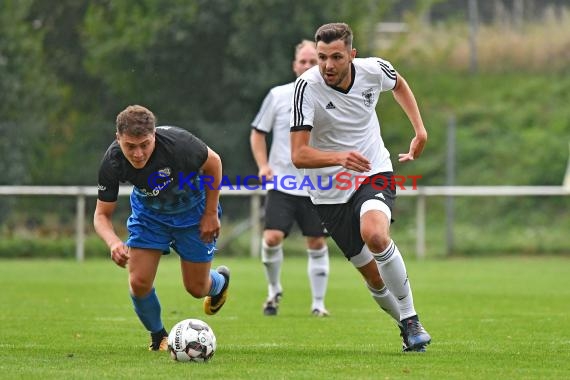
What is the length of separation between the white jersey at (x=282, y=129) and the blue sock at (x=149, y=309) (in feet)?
11.4

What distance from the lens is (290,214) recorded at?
11.0 metres

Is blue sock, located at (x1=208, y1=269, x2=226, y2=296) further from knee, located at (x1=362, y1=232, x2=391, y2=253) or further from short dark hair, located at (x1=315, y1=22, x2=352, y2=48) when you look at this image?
short dark hair, located at (x1=315, y1=22, x2=352, y2=48)

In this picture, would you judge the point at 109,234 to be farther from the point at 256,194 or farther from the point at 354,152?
the point at 256,194

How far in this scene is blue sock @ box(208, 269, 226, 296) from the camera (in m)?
8.24

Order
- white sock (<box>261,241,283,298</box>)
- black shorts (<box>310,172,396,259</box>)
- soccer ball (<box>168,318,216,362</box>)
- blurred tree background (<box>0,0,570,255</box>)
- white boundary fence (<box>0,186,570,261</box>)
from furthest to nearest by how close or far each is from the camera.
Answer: blurred tree background (<box>0,0,570,255</box>) → white boundary fence (<box>0,186,570,261</box>) → white sock (<box>261,241,283,298</box>) → black shorts (<box>310,172,396,259</box>) → soccer ball (<box>168,318,216,362</box>)

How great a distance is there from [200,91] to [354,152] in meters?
17.4

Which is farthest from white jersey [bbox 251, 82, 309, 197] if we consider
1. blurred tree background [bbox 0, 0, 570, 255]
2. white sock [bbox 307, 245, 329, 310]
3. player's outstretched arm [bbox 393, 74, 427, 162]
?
blurred tree background [bbox 0, 0, 570, 255]

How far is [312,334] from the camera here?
8875mm

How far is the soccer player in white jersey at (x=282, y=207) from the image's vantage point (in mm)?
10969

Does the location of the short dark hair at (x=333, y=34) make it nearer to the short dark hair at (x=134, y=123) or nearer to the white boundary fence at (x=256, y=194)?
the short dark hair at (x=134, y=123)

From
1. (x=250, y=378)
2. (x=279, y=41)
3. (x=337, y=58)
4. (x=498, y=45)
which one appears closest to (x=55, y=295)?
(x=337, y=58)

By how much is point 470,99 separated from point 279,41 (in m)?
6.39

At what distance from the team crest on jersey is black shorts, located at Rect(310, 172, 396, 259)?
1.53 feet

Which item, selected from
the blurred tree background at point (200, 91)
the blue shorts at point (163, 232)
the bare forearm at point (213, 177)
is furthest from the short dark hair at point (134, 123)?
the blurred tree background at point (200, 91)
